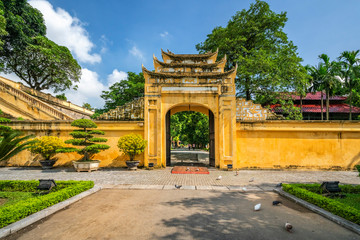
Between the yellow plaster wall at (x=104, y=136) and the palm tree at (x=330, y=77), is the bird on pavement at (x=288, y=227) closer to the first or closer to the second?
the yellow plaster wall at (x=104, y=136)

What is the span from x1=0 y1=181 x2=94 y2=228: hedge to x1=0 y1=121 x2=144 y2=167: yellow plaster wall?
5.48m

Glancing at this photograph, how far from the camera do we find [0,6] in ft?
70.6

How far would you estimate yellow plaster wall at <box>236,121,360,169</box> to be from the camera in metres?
11.8

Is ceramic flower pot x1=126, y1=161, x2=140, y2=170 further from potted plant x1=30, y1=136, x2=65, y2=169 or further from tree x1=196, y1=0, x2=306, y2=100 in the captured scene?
tree x1=196, y1=0, x2=306, y2=100

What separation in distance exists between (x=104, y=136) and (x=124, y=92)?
15.4m

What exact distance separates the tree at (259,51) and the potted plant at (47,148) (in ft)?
52.7

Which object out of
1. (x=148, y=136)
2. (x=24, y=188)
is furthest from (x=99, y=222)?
(x=148, y=136)

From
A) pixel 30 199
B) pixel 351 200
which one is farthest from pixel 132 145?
pixel 351 200

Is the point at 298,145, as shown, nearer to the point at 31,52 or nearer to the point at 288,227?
the point at 288,227

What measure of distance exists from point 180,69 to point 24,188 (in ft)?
37.1

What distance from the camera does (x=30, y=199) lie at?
491cm

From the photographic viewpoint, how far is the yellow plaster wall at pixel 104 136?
12.3 meters

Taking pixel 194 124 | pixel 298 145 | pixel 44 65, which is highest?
pixel 44 65

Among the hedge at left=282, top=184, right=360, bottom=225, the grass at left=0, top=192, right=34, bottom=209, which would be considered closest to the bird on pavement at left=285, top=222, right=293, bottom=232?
the hedge at left=282, top=184, right=360, bottom=225
